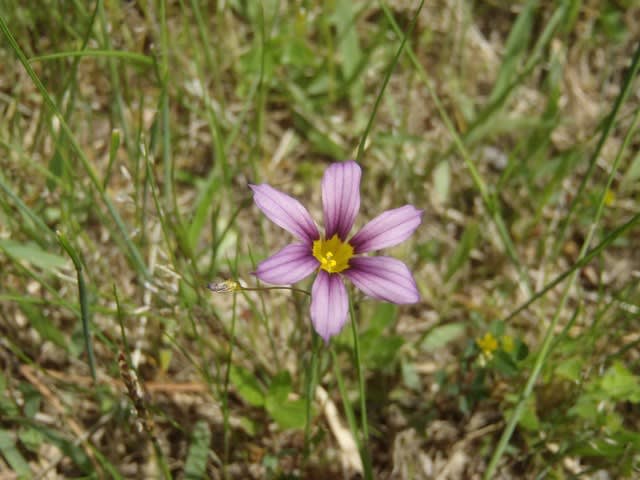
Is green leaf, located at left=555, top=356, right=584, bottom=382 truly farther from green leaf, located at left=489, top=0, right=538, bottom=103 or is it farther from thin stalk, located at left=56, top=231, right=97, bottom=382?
thin stalk, located at left=56, top=231, right=97, bottom=382

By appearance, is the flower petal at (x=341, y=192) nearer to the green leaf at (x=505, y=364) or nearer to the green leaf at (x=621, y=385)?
the green leaf at (x=505, y=364)

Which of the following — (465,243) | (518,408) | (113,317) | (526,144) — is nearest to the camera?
(518,408)

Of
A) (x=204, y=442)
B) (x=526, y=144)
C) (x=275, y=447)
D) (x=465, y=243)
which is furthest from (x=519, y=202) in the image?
(x=204, y=442)

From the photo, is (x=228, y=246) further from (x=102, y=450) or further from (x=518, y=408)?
(x=518, y=408)

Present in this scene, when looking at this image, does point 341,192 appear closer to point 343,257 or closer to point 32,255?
point 343,257

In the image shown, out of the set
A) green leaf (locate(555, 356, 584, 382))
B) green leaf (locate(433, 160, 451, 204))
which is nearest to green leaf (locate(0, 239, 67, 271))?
green leaf (locate(433, 160, 451, 204))
